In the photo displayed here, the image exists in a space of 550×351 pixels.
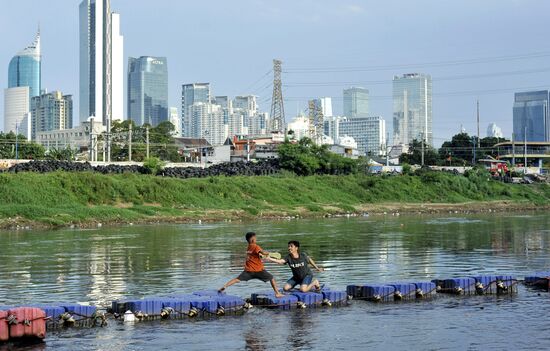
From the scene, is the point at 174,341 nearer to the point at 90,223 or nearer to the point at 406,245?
the point at 406,245

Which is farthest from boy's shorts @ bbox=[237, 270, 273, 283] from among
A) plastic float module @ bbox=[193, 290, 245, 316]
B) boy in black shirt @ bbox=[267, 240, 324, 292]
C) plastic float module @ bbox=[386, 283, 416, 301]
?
plastic float module @ bbox=[386, 283, 416, 301]

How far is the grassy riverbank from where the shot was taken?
71.6 metres

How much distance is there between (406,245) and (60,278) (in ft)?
74.5

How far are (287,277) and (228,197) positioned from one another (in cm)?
5802

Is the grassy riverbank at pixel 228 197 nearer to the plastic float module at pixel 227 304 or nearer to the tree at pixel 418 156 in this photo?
the plastic float module at pixel 227 304

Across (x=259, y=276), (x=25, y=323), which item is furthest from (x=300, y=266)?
(x=25, y=323)

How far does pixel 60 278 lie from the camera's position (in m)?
30.7

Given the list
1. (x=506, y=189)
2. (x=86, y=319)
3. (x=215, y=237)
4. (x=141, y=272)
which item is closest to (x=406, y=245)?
(x=215, y=237)

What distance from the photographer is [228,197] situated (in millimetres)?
88750

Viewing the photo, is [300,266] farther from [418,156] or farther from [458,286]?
[418,156]

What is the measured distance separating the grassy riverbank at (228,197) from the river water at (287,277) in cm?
1000

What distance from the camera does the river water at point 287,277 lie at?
749 inches

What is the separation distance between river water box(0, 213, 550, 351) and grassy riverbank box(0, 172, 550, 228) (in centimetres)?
1000

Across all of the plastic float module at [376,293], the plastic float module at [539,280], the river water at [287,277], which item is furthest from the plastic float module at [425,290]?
the plastic float module at [539,280]
